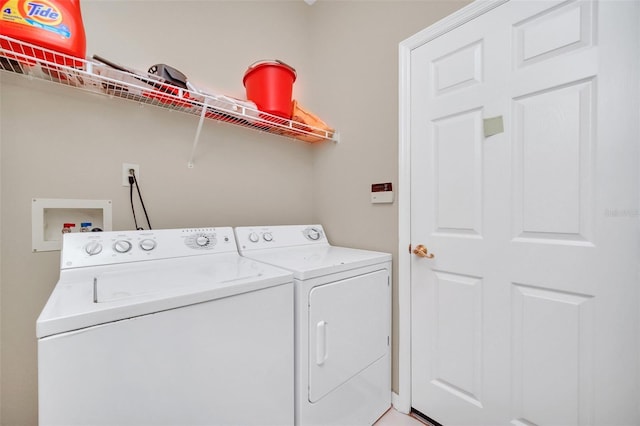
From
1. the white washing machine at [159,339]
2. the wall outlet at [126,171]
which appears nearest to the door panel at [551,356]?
the white washing machine at [159,339]

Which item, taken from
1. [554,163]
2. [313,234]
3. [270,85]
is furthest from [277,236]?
[554,163]

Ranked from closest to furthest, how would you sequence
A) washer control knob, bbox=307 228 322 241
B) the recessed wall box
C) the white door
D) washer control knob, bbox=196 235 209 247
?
the white door → the recessed wall box → washer control knob, bbox=196 235 209 247 → washer control knob, bbox=307 228 322 241

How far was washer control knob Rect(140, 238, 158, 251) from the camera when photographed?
1.27m

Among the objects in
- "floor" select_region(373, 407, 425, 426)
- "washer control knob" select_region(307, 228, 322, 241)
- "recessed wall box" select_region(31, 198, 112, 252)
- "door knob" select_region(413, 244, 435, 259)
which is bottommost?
"floor" select_region(373, 407, 425, 426)

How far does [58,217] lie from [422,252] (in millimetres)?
1858

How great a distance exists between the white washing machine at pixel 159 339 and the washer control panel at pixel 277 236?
13.3 inches

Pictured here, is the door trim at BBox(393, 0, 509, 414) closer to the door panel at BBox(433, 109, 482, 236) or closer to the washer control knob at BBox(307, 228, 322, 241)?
the door panel at BBox(433, 109, 482, 236)

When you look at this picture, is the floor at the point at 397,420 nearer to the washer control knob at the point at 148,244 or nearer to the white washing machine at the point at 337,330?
the white washing machine at the point at 337,330

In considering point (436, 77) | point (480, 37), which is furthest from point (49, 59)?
point (480, 37)

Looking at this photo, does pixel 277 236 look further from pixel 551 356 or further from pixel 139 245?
pixel 551 356

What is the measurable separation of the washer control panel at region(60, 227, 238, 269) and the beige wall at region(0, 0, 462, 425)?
0.82 ft

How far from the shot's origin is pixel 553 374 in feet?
3.64

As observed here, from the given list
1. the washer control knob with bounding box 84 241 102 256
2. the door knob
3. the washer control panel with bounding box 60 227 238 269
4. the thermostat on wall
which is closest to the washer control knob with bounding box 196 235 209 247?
the washer control panel with bounding box 60 227 238 269

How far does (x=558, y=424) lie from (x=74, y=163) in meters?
2.45
